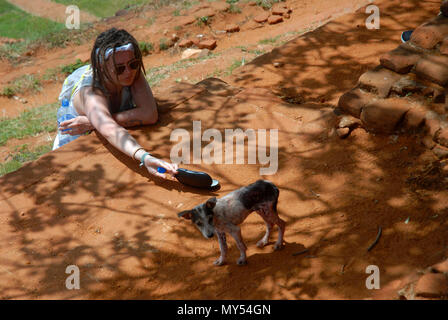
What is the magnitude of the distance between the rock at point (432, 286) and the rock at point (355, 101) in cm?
219

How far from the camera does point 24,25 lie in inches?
612

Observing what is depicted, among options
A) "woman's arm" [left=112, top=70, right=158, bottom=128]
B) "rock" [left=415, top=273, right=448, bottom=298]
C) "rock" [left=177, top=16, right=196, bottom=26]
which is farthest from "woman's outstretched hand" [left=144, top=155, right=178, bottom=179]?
A: "rock" [left=177, top=16, right=196, bottom=26]

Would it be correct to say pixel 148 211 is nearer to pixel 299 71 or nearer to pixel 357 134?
pixel 357 134

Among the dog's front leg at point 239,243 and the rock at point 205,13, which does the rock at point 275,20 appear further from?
the dog's front leg at point 239,243

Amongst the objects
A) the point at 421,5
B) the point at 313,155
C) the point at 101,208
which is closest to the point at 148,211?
the point at 101,208

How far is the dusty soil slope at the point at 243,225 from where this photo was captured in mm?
2994

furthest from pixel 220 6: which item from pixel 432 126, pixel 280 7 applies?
pixel 432 126

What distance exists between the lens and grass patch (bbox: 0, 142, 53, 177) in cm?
669

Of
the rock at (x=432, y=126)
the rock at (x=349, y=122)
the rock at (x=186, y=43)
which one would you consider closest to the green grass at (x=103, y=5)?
the rock at (x=186, y=43)

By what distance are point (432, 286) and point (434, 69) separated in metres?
2.43

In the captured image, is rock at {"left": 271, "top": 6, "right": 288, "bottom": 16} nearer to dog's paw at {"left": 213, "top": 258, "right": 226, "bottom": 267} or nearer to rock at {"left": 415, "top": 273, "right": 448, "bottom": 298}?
dog's paw at {"left": 213, "top": 258, "right": 226, "bottom": 267}

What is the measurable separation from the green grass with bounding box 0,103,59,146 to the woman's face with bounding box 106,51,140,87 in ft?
14.8

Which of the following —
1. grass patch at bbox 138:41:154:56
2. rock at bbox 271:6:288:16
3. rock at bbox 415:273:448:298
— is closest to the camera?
rock at bbox 415:273:448:298

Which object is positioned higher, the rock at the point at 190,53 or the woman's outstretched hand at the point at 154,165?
the woman's outstretched hand at the point at 154,165
